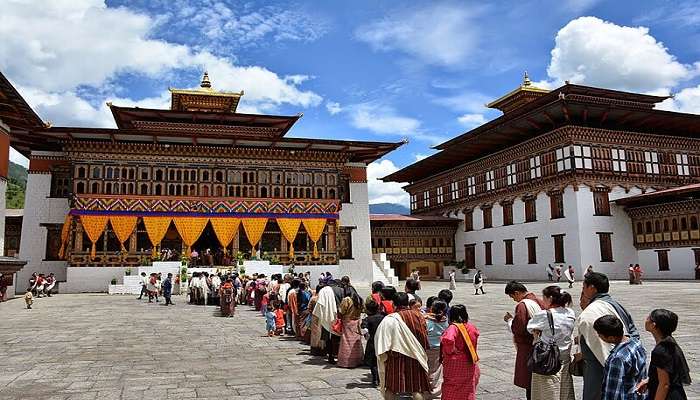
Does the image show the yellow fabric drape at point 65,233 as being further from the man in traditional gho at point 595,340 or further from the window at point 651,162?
the window at point 651,162

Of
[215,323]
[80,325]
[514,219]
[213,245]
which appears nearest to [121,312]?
[80,325]

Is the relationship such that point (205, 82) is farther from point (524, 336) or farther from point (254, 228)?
point (524, 336)

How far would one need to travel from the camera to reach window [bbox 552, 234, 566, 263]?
1235 inches

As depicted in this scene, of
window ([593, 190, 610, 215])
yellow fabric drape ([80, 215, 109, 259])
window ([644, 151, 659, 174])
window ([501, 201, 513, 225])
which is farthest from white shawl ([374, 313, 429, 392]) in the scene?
window ([501, 201, 513, 225])

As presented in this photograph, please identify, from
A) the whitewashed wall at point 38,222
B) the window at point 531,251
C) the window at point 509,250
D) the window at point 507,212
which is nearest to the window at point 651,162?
the window at point 531,251

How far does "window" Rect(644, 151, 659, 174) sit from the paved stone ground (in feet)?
63.8

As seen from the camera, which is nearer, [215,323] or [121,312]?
[215,323]

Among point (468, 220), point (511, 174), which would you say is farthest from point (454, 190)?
point (511, 174)

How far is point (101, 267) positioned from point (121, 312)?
37.8 ft

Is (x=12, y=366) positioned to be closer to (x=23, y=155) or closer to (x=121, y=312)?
A: (x=121, y=312)

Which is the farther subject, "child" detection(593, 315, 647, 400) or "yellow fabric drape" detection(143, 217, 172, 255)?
"yellow fabric drape" detection(143, 217, 172, 255)

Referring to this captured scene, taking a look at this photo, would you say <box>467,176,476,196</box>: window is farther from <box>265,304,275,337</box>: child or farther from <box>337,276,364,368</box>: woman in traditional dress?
<box>337,276,364,368</box>: woman in traditional dress

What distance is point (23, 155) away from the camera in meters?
31.5

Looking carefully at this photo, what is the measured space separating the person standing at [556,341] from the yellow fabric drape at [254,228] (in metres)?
25.4
